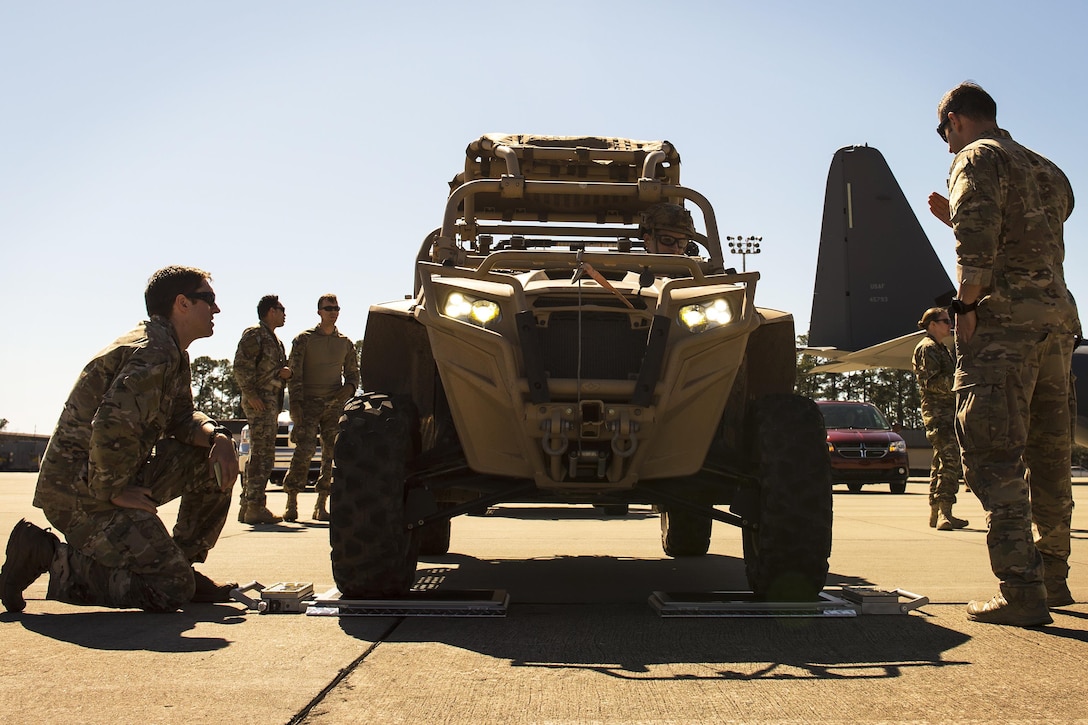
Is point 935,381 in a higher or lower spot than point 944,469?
higher

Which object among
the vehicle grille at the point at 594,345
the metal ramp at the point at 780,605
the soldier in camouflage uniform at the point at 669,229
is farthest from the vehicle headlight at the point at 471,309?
the soldier in camouflage uniform at the point at 669,229

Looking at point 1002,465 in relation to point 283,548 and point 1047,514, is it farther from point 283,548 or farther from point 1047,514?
point 283,548

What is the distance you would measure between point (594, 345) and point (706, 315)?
A: 1.60 ft

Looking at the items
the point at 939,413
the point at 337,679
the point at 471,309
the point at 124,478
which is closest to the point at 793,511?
the point at 471,309

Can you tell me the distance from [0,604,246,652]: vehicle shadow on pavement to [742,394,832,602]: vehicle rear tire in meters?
2.21

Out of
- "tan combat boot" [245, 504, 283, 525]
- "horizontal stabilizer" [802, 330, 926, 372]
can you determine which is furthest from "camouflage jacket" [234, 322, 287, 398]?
"horizontal stabilizer" [802, 330, 926, 372]

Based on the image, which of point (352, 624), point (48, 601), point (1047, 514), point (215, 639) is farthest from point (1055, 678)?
point (48, 601)

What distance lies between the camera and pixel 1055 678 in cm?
315

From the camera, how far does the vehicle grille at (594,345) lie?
4465mm

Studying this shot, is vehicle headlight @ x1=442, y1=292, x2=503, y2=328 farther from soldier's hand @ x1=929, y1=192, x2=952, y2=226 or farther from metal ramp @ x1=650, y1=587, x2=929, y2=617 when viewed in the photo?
soldier's hand @ x1=929, y1=192, x2=952, y2=226

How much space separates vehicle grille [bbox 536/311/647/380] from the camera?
14.6 feet

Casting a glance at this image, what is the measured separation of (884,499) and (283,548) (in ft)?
37.2

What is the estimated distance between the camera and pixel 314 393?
419 inches

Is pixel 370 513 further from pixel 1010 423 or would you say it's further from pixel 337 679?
pixel 1010 423
